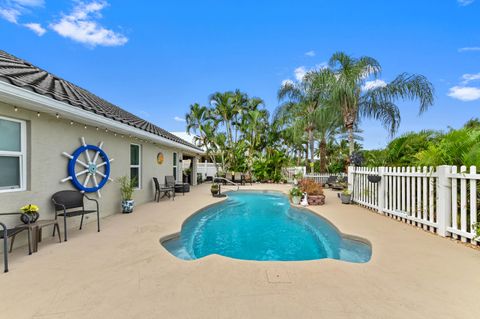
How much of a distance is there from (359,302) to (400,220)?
496cm

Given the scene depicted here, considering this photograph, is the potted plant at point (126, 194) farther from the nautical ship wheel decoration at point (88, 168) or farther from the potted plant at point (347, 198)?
the potted plant at point (347, 198)

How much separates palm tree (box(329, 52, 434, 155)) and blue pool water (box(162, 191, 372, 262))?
18.5ft

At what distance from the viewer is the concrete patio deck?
7.70 ft

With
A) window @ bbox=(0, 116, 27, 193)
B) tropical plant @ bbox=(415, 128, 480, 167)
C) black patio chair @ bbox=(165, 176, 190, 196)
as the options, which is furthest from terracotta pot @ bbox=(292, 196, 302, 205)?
window @ bbox=(0, 116, 27, 193)

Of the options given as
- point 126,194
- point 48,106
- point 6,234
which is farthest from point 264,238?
point 48,106

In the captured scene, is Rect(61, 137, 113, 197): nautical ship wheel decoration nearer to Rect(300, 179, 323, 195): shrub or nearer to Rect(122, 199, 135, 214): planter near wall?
Rect(122, 199, 135, 214): planter near wall

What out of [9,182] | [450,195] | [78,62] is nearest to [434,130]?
[450,195]

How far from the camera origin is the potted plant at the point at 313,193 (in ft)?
29.8

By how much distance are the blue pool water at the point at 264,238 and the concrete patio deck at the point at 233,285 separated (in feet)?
2.46

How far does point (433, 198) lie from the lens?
5.24 meters

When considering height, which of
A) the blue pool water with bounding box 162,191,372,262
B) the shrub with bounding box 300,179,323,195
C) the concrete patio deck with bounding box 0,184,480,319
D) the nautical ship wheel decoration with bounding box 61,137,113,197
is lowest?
the blue pool water with bounding box 162,191,372,262

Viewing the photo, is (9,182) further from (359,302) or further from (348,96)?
(348,96)

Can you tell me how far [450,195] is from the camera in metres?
4.83

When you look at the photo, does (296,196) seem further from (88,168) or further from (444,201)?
(88,168)
